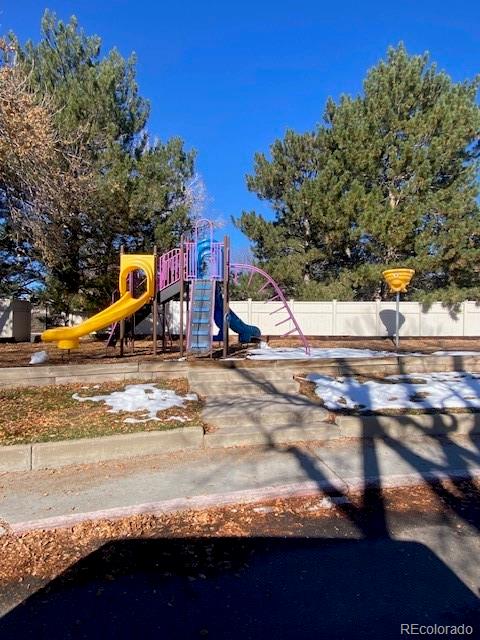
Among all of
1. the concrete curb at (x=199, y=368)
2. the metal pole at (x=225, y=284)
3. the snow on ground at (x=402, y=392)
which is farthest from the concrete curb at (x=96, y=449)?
the metal pole at (x=225, y=284)

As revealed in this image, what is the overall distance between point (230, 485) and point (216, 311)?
27.6 ft

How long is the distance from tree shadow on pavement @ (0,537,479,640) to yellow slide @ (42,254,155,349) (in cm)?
801

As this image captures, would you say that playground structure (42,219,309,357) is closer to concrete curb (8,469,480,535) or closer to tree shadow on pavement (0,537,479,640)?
concrete curb (8,469,480,535)

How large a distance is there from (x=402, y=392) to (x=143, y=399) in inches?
154

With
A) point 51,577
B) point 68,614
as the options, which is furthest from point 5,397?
point 68,614

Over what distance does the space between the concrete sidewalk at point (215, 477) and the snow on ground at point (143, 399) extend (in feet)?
4.08

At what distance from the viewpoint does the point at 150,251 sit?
65.4 ft

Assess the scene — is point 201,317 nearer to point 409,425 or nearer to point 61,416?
point 61,416

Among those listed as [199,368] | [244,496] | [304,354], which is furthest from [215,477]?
[304,354]

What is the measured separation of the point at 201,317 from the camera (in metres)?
11.5

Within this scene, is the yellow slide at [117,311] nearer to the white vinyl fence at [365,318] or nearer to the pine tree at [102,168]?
the pine tree at [102,168]

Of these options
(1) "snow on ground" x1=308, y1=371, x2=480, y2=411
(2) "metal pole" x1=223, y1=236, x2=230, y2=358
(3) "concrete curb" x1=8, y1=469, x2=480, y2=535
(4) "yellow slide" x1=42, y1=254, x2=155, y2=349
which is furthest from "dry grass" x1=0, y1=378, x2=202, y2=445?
(2) "metal pole" x1=223, y1=236, x2=230, y2=358

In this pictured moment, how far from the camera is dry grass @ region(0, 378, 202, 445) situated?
218 inches

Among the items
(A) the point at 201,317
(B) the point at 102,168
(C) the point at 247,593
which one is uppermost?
(B) the point at 102,168
